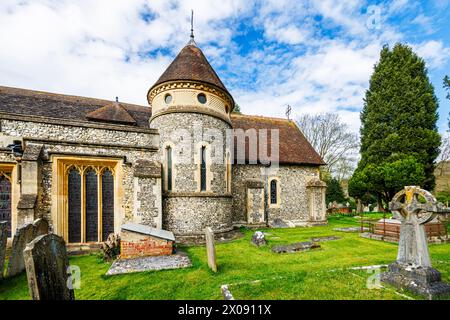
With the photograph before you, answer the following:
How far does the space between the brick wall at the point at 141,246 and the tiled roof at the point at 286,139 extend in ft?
27.3

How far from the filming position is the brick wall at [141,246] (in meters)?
7.02

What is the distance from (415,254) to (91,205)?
11187 mm

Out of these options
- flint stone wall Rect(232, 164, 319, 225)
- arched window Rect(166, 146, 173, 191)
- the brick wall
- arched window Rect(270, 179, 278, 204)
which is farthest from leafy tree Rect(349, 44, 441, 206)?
the brick wall

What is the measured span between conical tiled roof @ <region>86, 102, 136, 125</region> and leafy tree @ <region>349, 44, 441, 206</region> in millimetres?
18909

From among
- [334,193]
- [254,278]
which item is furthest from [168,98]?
[334,193]

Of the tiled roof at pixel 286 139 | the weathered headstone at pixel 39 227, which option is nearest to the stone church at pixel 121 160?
the weathered headstone at pixel 39 227

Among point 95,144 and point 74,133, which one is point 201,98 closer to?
point 95,144

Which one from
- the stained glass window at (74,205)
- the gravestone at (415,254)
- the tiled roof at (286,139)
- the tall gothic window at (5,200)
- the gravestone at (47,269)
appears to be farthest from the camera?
Result: the tiled roof at (286,139)

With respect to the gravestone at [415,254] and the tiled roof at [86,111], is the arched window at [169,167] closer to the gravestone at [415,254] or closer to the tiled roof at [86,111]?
the tiled roof at [86,111]

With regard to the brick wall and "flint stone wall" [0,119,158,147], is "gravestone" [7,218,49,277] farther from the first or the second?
"flint stone wall" [0,119,158,147]

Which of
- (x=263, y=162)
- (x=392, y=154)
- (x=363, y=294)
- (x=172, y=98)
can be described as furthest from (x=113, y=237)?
(x=392, y=154)

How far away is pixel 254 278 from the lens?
527 cm

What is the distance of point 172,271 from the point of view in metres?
5.95

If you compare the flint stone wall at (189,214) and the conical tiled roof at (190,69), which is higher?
the conical tiled roof at (190,69)
